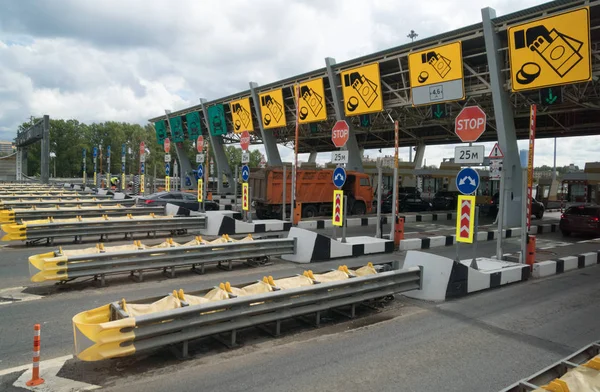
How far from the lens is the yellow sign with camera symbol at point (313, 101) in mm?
24938

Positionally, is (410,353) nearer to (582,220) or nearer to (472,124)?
(472,124)

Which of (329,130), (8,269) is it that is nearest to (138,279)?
(8,269)

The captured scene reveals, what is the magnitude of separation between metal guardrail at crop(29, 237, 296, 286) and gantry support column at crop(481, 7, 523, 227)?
1254 centimetres

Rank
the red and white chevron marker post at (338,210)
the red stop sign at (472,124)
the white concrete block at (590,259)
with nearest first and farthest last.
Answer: the red stop sign at (472,124) < the white concrete block at (590,259) < the red and white chevron marker post at (338,210)

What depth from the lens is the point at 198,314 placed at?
485 centimetres

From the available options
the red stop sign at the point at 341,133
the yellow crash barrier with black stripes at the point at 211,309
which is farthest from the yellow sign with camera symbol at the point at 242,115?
the yellow crash barrier with black stripes at the point at 211,309

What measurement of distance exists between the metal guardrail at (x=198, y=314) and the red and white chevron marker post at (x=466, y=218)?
2636 millimetres

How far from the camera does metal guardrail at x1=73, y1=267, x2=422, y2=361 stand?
4254 mm

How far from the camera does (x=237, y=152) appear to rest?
106812 millimetres

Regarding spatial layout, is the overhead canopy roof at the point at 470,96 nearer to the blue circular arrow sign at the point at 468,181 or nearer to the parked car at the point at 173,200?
the blue circular arrow sign at the point at 468,181

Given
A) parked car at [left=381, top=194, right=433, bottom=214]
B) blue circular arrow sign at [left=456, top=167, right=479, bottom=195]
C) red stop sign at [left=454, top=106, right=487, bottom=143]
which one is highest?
red stop sign at [left=454, top=106, right=487, bottom=143]

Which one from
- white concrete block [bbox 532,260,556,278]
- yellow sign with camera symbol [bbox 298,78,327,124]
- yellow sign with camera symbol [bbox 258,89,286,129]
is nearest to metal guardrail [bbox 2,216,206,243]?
white concrete block [bbox 532,260,556,278]

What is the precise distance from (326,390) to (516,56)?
16.1 metres

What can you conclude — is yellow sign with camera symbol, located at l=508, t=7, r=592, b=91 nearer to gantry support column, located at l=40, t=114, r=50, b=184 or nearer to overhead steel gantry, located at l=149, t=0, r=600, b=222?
overhead steel gantry, located at l=149, t=0, r=600, b=222
